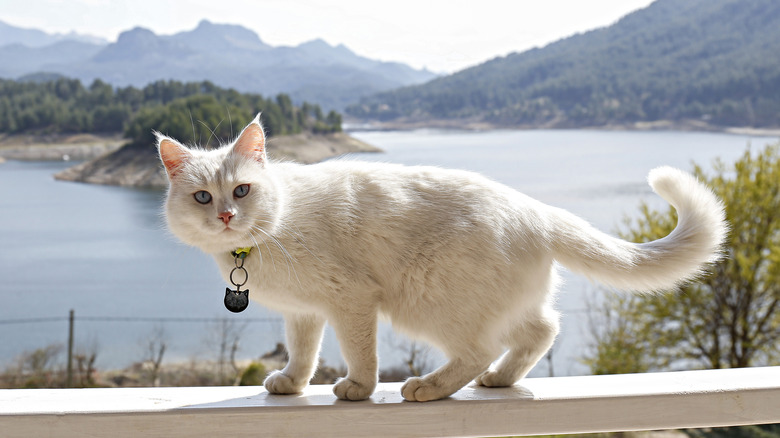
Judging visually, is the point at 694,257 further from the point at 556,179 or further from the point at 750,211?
the point at 556,179

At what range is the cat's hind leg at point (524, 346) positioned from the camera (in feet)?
3.60

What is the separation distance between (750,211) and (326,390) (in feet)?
18.5

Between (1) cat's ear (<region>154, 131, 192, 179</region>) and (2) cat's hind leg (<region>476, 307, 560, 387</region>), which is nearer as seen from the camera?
(1) cat's ear (<region>154, 131, 192, 179</region>)

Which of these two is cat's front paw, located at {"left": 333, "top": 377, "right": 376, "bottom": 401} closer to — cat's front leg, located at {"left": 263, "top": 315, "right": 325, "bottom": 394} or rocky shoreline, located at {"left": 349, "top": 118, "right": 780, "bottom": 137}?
cat's front leg, located at {"left": 263, "top": 315, "right": 325, "bottom": 394}

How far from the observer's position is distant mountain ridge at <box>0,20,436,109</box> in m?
9.05

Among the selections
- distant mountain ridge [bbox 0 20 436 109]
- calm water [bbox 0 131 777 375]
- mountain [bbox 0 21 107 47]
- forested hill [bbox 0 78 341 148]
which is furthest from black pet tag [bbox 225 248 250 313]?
mountain [bbox 0 21 107 47]

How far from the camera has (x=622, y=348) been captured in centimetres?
610

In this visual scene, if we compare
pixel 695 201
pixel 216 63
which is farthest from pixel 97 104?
pixel 695 201

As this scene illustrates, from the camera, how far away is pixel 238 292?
101 cm

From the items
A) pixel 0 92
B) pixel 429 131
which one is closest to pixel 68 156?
pixel 0 92

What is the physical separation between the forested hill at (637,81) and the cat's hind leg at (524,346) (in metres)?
6.44

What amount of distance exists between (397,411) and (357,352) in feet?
0.36

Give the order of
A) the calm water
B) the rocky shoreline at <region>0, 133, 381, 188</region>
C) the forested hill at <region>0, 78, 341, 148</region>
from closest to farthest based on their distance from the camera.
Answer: the rocky shoreline at <region>0, 133, 381, 188</region>, the calm water, the forested hill at <region>0, 78, 341, 148</region>

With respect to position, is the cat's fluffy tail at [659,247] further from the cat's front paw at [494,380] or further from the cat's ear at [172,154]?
the cat's ear at [172,154]
